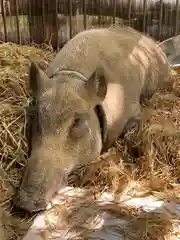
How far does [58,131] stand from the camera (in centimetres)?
253

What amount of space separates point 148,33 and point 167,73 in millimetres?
536

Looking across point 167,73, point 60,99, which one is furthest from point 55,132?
point 167,73

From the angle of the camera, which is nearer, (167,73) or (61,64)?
(61,64)

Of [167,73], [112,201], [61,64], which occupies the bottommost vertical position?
[112,201]

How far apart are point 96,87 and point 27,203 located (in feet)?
2.48

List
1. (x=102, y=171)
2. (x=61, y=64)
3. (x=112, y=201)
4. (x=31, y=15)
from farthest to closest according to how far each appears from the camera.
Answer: (x=31, y=15) → (x=61, y=64) → (x=102, y=171) → (x=112, y=201)

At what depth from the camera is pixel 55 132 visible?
99.6 inches

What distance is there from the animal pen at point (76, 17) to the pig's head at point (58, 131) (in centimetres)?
137

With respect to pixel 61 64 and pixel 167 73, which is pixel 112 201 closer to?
pixel 61 64

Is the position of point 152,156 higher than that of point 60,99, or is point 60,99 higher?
point 60,99

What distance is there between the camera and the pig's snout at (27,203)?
2.35 metres

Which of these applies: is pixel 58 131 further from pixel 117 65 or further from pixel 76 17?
pixel 76 17

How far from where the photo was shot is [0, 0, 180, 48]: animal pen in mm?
4035

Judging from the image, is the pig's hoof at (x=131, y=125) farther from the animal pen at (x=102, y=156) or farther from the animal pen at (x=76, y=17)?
the animal pen at (x=76, y=17)
